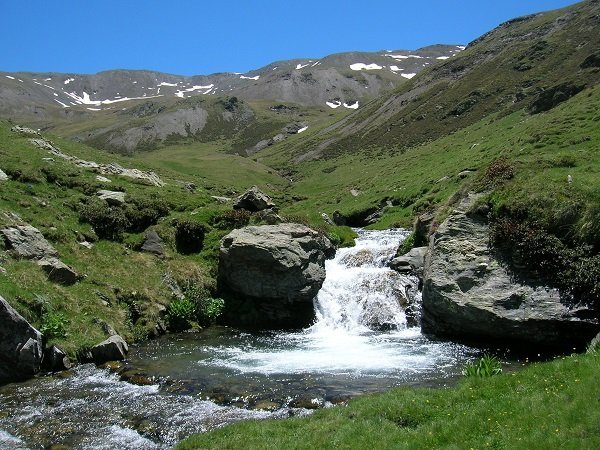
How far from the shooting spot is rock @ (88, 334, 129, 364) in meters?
24.7

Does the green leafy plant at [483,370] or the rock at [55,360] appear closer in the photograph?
the green leafy plant at [483,370]

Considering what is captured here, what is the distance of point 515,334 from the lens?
24.9 meters

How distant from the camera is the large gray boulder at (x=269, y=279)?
33875 mm

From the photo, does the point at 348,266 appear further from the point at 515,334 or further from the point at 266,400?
the point at 266,400

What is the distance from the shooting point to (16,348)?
22.1m

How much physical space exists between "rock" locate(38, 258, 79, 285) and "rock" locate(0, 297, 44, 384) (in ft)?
21.8

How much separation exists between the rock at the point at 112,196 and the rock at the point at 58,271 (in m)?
11.9

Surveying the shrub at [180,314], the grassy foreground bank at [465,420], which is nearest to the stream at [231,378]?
the shrub at [180,314]

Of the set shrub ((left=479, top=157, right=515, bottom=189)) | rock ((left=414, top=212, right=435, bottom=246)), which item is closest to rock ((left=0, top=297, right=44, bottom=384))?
rock ((left=414, top=212, right=435, bottom=246))

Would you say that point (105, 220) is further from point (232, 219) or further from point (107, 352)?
point (107, 352)

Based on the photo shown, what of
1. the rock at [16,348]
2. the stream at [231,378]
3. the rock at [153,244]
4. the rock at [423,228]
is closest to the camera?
the stream at [231,378]

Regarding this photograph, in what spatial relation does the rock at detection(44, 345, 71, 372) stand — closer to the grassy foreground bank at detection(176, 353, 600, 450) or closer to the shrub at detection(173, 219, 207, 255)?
the grassy foreground bank at detection(176, 353, 600, 450)

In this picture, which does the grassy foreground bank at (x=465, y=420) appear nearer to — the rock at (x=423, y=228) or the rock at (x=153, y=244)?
the rock at (x=423, y=228)

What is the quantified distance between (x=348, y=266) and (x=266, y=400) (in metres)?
21.5
